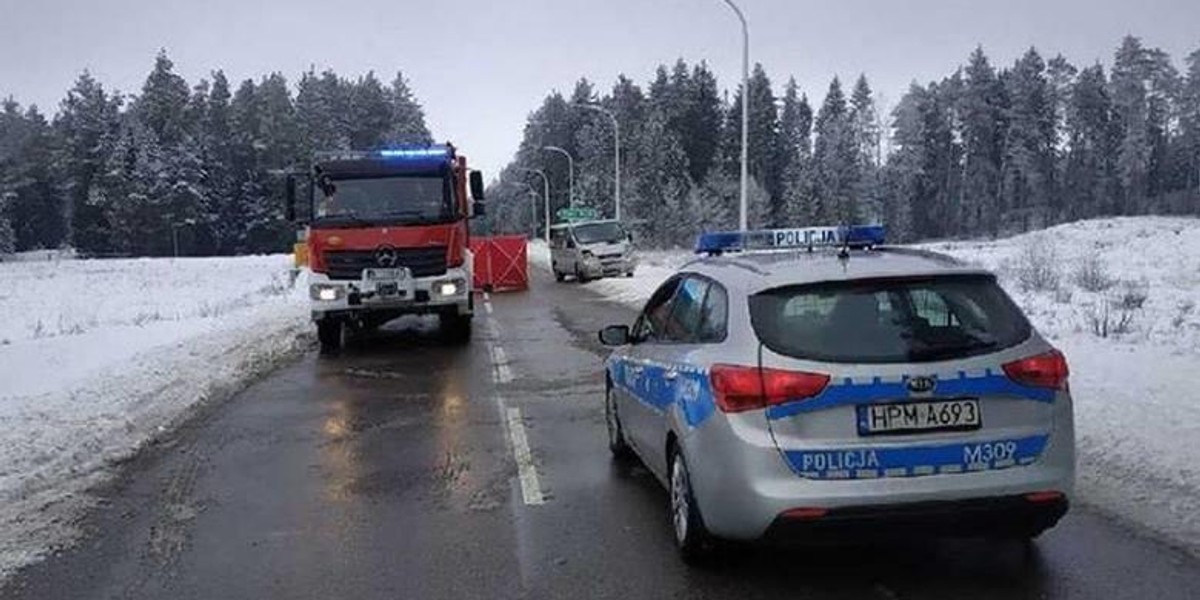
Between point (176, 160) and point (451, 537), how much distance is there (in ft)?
329

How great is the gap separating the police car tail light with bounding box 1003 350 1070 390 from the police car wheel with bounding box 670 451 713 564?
162cm

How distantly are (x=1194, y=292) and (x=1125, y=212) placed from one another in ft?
329

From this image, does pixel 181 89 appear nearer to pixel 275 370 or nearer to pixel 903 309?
pixel 275 370

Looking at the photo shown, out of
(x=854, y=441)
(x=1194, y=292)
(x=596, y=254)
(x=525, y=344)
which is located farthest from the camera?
(x=596, y=254)

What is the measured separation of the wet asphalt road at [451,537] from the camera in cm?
511

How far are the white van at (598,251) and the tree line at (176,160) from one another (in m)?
63.8

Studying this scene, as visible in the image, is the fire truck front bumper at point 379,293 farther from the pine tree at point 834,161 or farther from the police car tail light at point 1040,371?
the pine tree at point 834,161

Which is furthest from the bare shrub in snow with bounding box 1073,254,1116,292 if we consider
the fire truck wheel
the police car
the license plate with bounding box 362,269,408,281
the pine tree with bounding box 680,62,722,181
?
the pine tree with bounding box 680,62,722,181

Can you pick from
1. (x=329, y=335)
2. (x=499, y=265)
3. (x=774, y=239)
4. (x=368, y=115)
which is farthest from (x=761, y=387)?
(x=368, y=115)

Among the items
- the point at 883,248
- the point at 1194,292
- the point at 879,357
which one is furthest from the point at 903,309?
the point at 1194,292

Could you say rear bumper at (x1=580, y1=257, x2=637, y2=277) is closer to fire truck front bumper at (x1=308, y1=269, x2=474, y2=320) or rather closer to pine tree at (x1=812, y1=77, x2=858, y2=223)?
fire truck front bumper at (x1=308, y1=269, x2=474, y2=320)

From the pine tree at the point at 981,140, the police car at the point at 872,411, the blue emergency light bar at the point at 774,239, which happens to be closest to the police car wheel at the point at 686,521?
the police car at the point at 872,411

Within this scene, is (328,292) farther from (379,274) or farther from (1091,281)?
(1091,281)

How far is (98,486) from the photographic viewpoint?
290 inches
